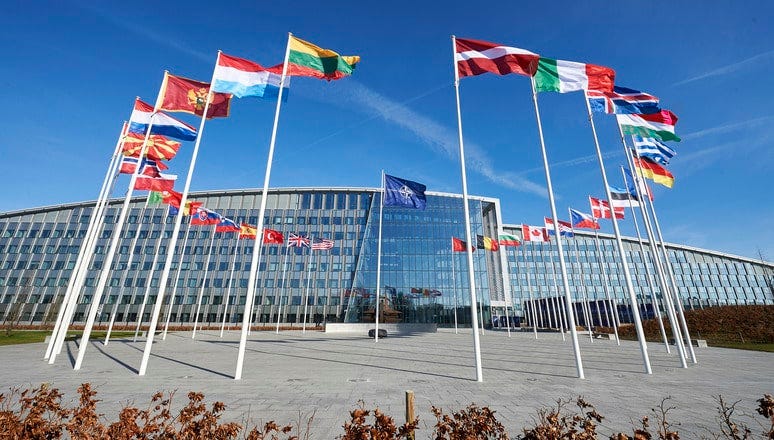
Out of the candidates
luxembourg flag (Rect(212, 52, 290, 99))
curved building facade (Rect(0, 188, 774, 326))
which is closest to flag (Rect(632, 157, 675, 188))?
luxembourg flag (Rect(212, 52, 290, 99))

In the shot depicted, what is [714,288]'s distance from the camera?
87.6 meters

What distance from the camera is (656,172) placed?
18.3 metres

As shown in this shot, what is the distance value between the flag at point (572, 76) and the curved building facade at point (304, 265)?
48.3 metres

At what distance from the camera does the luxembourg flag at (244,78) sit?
14.5 metres

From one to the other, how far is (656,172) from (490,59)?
12.5 meters

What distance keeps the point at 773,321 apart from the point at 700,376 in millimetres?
47242

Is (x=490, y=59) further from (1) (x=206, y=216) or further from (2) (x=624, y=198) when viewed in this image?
(1) (x=206, y=216)

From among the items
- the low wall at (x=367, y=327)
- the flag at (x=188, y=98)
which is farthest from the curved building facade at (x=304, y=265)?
the flag at (x=188, y=98)

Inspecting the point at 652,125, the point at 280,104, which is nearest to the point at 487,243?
the point at 652,125

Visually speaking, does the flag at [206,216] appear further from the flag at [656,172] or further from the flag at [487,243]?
the flag at [656,172]

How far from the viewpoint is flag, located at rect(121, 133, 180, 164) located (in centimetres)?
1763

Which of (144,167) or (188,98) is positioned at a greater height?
(188,98)

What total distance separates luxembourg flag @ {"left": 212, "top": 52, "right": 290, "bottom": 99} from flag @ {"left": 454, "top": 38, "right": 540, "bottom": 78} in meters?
8.08

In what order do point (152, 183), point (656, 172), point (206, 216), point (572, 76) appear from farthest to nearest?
point (206, 216)
point (656, 172)
point (152, 183)
point (572, 76)
